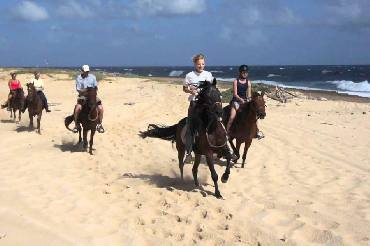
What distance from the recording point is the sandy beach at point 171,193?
Result: 6297mm

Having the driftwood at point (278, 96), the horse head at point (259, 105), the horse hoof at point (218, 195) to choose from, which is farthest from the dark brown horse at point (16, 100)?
the driftwood at point (278, 96)

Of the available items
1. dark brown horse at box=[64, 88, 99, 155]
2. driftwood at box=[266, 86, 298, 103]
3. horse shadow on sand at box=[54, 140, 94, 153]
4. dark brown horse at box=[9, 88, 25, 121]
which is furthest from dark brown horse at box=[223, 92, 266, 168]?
driftwood at box=[266, 86, 298, 103]

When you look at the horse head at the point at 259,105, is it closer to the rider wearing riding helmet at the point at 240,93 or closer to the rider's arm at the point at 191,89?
the rider wearing riding helmet at the point at 240,93

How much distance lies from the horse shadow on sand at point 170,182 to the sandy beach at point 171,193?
0.06 feet

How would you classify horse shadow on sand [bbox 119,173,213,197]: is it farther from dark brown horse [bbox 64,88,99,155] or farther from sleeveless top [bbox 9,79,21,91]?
sleeveless top [bbox 9,79,21,91]

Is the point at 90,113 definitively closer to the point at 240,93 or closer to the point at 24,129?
the point at 240,93

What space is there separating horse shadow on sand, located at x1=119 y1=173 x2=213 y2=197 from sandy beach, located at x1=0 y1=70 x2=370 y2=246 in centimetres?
2

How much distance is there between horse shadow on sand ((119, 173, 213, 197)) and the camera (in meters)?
8.49

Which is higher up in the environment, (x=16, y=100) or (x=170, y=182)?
(x=16, y=100)

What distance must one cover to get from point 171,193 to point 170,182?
0.93 meters

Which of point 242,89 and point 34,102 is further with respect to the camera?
point 34,102

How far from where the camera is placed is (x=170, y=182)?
9086 millimetres

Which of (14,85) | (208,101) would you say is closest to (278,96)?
(14,85)

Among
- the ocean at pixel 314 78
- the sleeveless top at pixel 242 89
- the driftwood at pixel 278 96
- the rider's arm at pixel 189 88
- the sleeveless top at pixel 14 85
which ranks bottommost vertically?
the ocean at pixel 314 78
